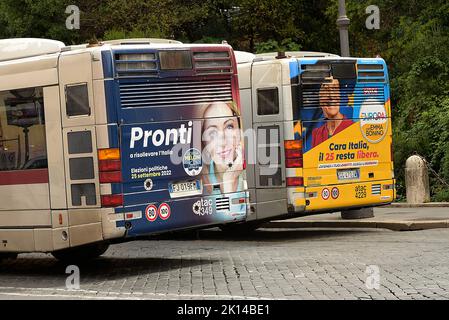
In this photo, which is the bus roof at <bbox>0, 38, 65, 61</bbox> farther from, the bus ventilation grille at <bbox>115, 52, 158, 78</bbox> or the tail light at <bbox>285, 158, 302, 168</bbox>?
the tail light at <bbox>285, 158, 302, 168</bbox>

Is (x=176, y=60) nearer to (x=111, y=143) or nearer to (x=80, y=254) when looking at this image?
(x=111, y=143)

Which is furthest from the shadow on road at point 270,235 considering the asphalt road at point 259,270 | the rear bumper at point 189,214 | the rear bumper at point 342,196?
the rear bumper at point 189,214

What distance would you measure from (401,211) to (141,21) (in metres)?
23.5

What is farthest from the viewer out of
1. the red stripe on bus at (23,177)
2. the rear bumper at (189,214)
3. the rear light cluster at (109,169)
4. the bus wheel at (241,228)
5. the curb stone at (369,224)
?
the bus wheel at (241,228)

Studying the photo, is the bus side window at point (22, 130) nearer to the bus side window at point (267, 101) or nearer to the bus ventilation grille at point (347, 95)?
the bus side window at point (267, 101)

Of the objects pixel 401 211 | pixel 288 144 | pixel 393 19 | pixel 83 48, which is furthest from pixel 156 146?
pixel 393 19

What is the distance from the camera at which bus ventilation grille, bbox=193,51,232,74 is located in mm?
14041

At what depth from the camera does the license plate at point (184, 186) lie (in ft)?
44.5

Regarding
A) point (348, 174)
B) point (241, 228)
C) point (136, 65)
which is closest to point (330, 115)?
point (348, 174)

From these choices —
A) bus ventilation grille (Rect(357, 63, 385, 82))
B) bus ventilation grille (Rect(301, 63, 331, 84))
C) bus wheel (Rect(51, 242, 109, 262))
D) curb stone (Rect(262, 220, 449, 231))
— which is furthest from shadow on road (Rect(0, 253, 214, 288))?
curb stone (Rect(262, 220, 449, 231))

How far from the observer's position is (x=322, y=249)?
15.5 meters

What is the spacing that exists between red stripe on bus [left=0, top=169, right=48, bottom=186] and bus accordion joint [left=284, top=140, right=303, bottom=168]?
5.18 m

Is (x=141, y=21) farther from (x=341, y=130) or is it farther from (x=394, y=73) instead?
(x=341, y=130)

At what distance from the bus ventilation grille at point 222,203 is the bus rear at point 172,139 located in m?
0.01
